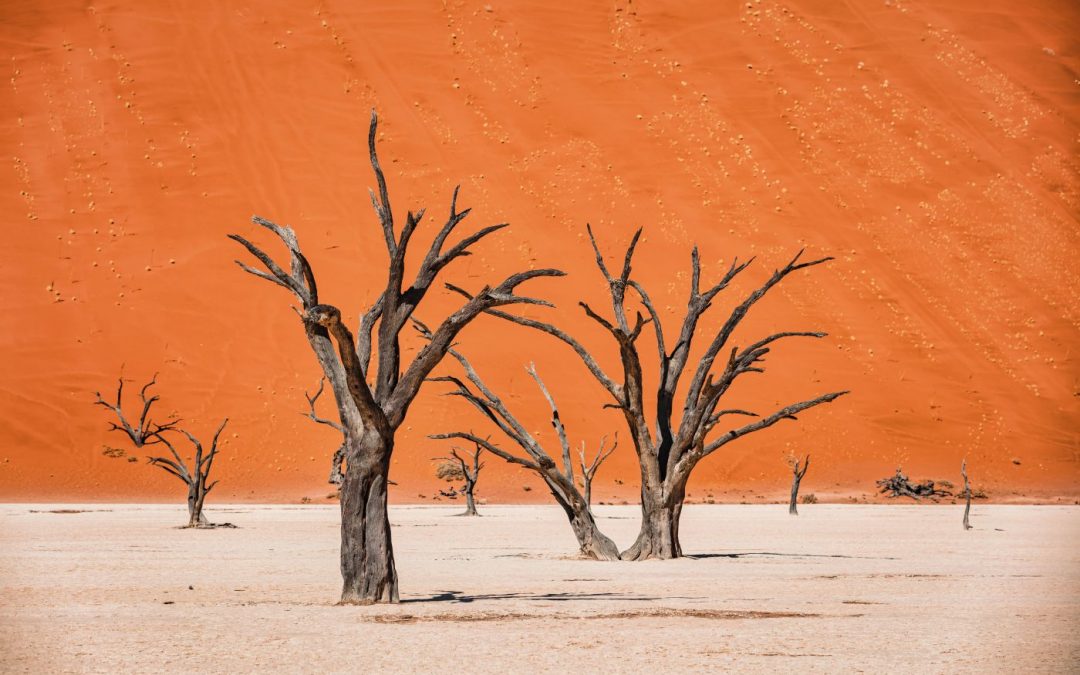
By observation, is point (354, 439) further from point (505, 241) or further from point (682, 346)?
point (505, 241)

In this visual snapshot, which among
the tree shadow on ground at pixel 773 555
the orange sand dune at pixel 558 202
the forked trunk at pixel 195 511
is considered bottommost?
the tree shadow on ground at pixel 773 555

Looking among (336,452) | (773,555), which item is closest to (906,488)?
(336,452)

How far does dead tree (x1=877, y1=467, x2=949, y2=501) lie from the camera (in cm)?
4575

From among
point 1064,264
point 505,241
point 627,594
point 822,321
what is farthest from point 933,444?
point 627,594

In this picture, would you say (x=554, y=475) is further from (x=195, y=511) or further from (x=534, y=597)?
(x=195, y=511)

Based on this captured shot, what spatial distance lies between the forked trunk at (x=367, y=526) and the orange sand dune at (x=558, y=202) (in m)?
32.5

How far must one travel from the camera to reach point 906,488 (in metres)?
45.8

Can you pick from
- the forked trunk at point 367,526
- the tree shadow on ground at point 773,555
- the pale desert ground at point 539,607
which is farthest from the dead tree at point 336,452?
the forked trunk at point 367,526

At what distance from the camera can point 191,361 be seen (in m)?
48.7

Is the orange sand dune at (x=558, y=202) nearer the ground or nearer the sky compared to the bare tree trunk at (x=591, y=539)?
nearer the sky

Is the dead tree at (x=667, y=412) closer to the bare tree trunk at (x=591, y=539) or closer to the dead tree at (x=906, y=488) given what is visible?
the bare tree trunk at (x=591, y=539)

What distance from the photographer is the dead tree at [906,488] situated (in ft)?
150

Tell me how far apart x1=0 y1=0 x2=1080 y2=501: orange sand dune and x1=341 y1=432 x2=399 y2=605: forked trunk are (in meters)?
32.5

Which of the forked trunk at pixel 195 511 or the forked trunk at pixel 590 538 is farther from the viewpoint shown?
the forked trunk at pixel 195 511
